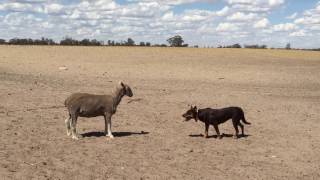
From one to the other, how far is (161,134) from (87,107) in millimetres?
2378

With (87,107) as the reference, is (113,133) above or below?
below

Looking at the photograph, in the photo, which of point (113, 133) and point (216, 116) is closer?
point (216, 116)

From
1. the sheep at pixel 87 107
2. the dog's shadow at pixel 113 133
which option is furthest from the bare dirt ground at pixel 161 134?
the sheep at pixel 87 107

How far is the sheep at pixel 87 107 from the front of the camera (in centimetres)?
1515

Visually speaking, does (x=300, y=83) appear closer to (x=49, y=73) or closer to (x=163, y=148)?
(x=49, y=73)

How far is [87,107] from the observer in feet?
50.1

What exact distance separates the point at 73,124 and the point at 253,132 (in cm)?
541

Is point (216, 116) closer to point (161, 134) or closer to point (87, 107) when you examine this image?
point (161, 134)

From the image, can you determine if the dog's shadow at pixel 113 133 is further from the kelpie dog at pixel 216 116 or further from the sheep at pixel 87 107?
the kelpie dog at pixel 216 116

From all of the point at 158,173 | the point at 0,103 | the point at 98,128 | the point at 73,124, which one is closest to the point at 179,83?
the point at 0,103

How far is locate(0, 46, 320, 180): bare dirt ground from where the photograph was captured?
1228 centimetres

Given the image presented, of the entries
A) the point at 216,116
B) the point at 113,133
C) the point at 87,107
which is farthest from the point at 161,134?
the point at 87,107

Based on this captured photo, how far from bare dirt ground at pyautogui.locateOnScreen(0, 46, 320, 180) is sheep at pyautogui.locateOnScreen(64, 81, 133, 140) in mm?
342

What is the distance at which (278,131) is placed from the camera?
17750 mm
